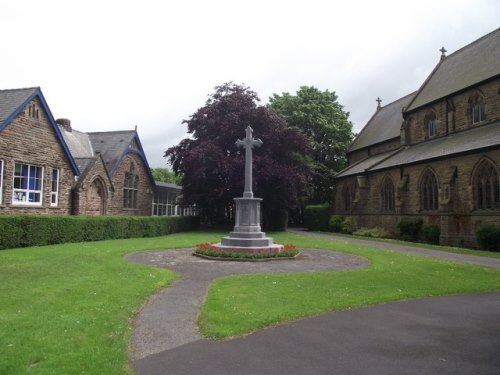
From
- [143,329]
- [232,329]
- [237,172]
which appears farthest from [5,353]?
[237,172]

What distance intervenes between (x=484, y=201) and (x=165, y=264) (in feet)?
59.7

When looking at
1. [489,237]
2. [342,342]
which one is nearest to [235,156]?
[489,237]

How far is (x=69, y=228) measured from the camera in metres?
19.6

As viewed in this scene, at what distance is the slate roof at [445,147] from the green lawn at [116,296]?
11804mm

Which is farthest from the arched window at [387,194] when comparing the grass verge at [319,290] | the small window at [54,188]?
the small window at [54,188]

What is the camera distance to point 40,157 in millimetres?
23672

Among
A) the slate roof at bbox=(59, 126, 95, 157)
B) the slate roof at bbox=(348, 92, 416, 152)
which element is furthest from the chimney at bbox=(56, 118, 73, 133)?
the slate roof at bbox=(348, 92, 416, 152)

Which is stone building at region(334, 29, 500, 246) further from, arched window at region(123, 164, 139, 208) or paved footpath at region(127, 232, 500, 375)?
arched window at region(123, 164, 139, 208)

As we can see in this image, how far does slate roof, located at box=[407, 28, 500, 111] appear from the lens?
27.5 m

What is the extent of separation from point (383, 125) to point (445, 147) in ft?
49.0

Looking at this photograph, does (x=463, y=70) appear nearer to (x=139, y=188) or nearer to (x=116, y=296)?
(x=139, y=188)

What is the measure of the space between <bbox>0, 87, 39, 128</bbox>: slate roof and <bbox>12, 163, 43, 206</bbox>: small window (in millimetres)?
2678

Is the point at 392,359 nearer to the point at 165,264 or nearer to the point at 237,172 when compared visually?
the point at 165,264

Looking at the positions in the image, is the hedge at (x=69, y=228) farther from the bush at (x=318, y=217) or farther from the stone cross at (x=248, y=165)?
the bush at (x=318, y=217)
